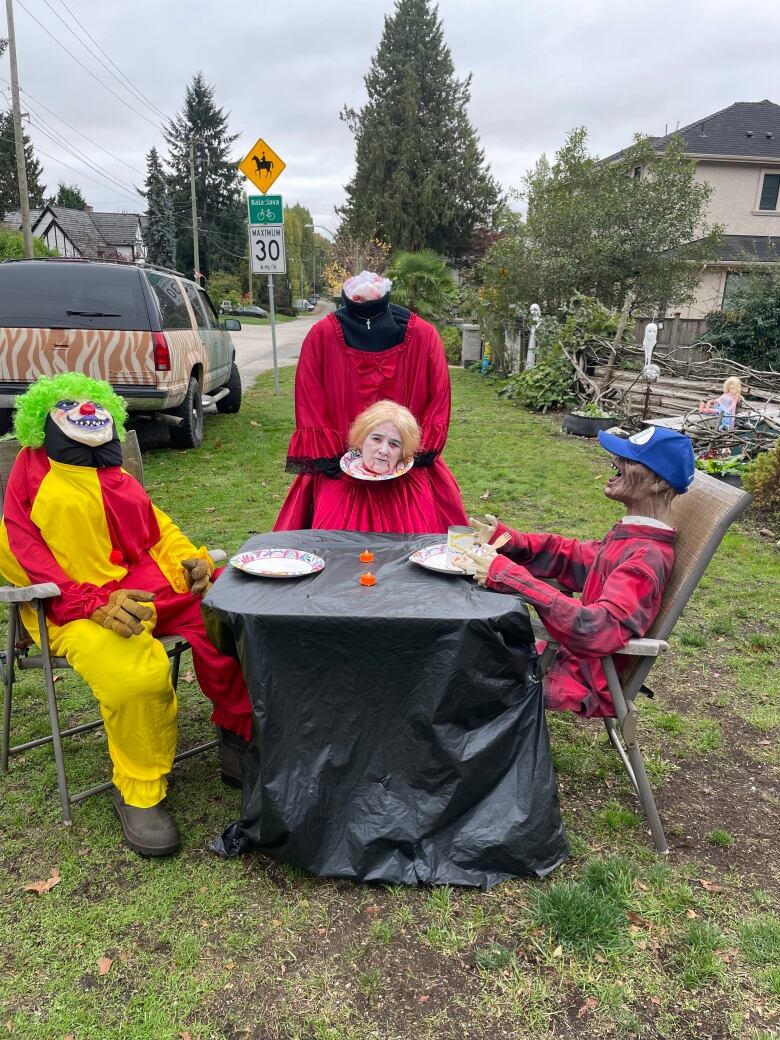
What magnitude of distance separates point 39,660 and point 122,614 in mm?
425

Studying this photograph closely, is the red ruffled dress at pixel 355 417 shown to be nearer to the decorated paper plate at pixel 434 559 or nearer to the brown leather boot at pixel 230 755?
the decorated paper plate at pixel 434 559

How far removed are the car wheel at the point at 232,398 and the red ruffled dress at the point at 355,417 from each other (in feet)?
25.3

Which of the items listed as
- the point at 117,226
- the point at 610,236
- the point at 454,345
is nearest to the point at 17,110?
the point at 454,345

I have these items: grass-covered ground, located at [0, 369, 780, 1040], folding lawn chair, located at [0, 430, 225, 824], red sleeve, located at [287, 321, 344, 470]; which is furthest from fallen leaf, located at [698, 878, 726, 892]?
red sleeve, located at [287, 321, 344, 470]

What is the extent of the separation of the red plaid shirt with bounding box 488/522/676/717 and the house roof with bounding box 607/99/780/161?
82.8ft

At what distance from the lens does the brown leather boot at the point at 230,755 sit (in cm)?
267

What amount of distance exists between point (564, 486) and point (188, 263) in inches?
1843

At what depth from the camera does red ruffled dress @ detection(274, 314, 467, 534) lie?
313 centimetres

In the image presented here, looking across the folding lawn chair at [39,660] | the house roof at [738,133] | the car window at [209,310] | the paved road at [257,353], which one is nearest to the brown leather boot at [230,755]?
the folding lawn chair at [39,660]

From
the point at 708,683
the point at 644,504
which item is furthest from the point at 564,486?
the point at 644,504

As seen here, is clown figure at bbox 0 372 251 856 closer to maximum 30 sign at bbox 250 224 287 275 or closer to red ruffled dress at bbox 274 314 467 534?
→ red ruffled dress at bbox 274 314 467 534

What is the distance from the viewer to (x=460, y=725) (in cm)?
219

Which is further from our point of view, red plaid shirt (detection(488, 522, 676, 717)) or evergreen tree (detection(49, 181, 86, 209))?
evergreen tree (detection(49, 181, 86, 209))

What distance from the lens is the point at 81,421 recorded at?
8.51 feet
